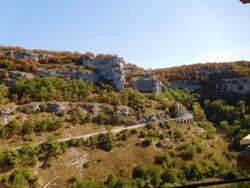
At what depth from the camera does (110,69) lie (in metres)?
86.6

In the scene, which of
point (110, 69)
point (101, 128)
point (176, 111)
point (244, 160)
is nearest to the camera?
point (244, 160)

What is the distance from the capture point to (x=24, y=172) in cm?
4828

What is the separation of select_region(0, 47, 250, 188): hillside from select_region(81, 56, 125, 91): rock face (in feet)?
0.85

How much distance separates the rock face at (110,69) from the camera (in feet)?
277

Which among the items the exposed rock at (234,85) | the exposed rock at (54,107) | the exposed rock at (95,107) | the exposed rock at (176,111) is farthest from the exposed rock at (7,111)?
the exposed rock at (234,85)

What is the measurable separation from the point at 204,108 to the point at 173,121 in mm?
24240

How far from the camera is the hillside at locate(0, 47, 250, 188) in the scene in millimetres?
52750

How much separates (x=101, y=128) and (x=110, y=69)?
25.3 meters

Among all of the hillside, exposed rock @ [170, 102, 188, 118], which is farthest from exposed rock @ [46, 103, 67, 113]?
exposed rock @ [170, 102, 188, 118]

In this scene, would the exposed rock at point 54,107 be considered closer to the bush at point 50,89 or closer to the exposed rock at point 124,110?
the bush at point 50,89

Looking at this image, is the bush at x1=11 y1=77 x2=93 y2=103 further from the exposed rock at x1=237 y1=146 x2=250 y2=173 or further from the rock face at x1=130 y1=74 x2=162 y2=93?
the exposed rock at x1=237 y1=146 x2=250 y2=173

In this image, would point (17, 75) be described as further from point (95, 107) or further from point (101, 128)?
point (101, 128)

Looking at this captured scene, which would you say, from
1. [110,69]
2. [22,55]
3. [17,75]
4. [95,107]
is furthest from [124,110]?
[22,55]

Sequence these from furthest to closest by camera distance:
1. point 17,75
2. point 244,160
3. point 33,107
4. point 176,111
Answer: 1. point 176,111
2. point 17,75
3. point 33,107
4. point 244,160
